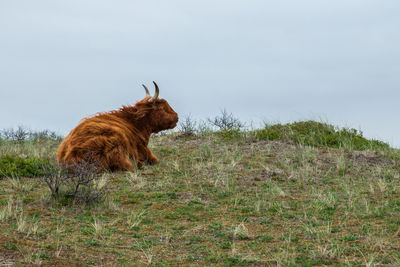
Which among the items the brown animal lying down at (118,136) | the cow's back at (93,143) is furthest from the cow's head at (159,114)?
the cow's back at (93,143)

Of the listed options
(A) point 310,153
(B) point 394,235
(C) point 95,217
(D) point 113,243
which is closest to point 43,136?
(A) point 310,153

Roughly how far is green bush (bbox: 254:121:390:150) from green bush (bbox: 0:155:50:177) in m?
6.36

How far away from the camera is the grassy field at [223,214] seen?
558 cm

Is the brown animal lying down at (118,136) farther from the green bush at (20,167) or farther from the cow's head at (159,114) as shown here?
the green bush at (20,167)

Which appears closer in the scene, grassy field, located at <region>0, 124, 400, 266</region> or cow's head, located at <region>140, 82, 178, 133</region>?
grassy field, located at <region>0, 124, 400, 266</region>

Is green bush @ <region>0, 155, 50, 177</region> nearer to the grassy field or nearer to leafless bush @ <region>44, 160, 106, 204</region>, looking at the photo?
the grassy field

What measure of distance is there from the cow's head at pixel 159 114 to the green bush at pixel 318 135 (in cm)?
363

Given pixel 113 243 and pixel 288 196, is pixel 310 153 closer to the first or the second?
pixel 288 196

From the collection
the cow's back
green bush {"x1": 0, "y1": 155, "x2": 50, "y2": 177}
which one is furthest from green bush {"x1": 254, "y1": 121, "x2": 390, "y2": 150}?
green bush {"x1": 0, "y1": 155, "x2": 50, "y2": 177}

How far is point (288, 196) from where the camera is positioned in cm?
900

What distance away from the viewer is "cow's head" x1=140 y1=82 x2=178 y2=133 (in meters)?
11.7

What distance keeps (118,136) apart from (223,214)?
3.46 meters

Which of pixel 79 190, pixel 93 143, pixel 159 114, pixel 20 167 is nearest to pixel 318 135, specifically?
pixel 159 114

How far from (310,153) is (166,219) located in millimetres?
6214
